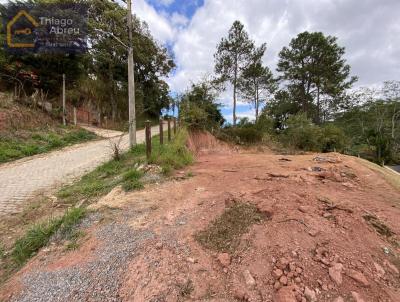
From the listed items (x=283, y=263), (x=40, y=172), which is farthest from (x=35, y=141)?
(x=283, y=263)

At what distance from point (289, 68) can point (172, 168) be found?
901 inches

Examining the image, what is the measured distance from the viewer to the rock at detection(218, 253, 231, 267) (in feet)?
6.73

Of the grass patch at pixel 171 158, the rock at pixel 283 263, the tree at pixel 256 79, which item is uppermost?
the tree at pixel 256 79

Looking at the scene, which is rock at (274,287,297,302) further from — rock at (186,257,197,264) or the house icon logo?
the house icon logo

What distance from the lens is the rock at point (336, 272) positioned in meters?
1.83

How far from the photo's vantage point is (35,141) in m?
8.80

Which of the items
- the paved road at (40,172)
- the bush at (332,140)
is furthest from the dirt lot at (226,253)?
the bush at (332,140)

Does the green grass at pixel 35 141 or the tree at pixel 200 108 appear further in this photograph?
the tree at pixel 200 108

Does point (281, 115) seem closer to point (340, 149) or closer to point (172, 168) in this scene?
point (340, 149)

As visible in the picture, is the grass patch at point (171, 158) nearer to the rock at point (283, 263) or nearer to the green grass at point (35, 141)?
the rock at point (283, 263)

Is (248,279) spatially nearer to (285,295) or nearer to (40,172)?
(285,295)

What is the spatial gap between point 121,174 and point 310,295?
13.9 ft

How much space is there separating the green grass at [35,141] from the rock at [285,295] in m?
8.33

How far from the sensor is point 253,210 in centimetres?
301
